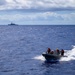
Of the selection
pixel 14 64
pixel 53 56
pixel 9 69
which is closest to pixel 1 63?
pixel 14 64

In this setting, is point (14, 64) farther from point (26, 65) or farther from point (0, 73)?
point (0, 73)

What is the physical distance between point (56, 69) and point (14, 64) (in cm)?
877

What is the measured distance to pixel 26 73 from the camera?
43.8 m

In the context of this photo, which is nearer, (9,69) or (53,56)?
(9,69)

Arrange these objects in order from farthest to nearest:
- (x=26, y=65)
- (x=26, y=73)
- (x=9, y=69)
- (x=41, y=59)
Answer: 1. (x=41, y=59)
2. (x=26, y=65)
3. (x=9, y=69)
4. (x=26, y=73)

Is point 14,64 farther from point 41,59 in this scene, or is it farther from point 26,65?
point 41,59

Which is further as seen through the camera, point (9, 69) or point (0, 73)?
point (9, 69)

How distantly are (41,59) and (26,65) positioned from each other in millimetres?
5596

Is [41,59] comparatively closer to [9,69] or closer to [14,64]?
[14,64]

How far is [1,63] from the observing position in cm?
5278

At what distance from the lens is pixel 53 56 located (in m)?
53.2

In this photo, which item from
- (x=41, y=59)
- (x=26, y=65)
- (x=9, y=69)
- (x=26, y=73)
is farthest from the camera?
(x=41, y=59)

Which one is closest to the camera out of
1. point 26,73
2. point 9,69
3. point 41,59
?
point 26,73

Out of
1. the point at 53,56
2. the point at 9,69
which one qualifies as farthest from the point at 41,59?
the point at 9,69
